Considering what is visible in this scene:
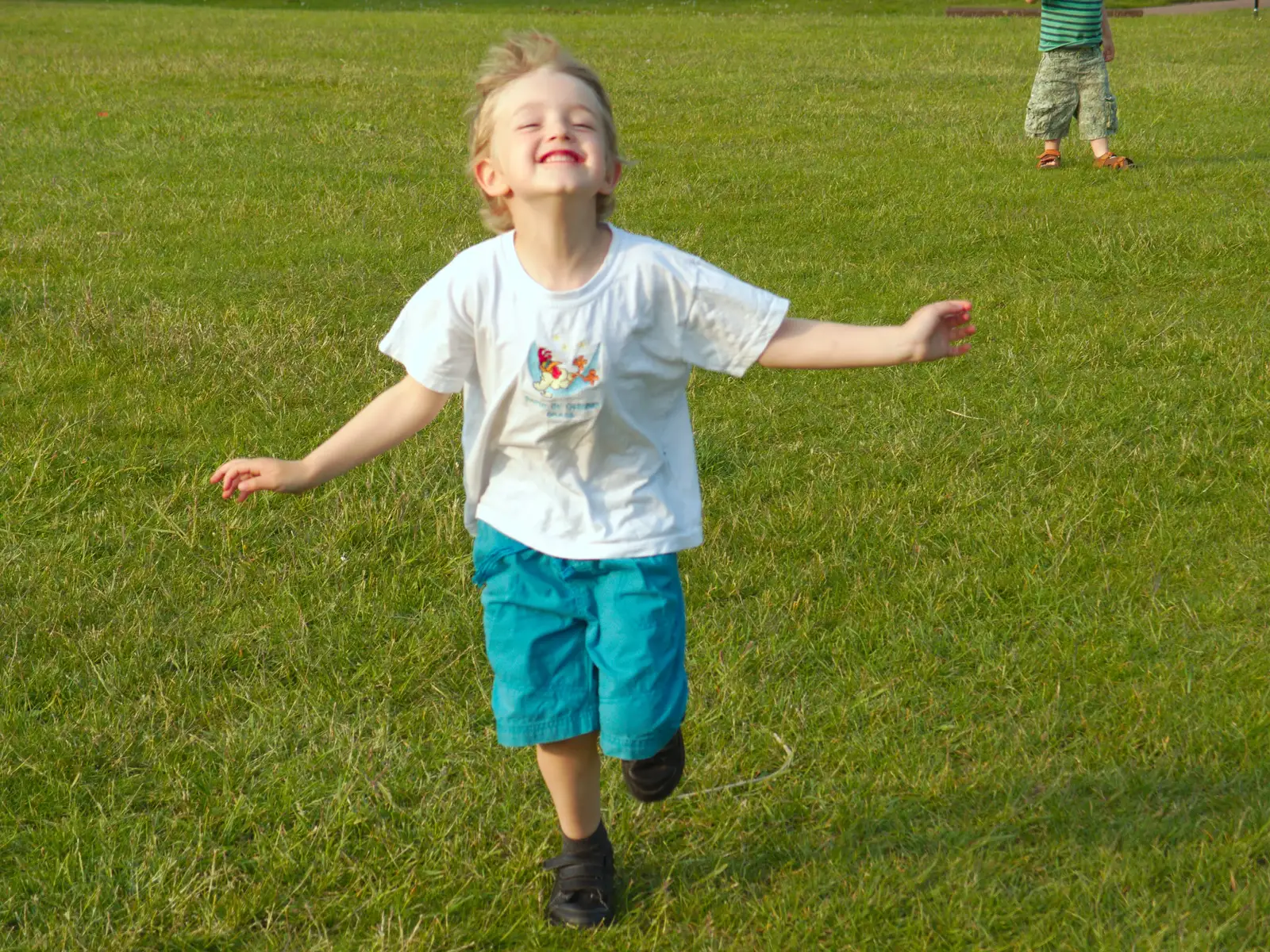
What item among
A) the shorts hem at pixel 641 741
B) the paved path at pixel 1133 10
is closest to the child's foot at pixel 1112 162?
the shorts hem at pixel 641 741

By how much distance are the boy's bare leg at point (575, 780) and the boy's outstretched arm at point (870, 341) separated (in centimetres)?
86

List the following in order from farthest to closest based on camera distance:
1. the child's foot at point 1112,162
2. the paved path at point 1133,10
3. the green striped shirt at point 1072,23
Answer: the paved path at point 1133,10 < the green striped shirt at point 1072,23 < the child's foot at point 1112,162

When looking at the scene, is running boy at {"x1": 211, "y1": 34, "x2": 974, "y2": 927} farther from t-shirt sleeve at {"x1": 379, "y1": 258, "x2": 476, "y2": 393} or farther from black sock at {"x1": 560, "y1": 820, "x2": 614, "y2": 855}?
black sock at {"x1": 560, "y1": 820, "x2": 614, "y2": 855}

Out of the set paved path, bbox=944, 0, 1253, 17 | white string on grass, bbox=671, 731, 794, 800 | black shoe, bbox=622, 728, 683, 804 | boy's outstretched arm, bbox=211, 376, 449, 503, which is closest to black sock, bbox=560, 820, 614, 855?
black shoe, bbox=622, 728, 683, 804

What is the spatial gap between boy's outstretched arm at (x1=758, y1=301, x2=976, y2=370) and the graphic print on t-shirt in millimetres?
336

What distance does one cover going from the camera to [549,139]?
264cm

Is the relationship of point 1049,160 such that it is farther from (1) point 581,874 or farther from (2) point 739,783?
(1) point 581,874

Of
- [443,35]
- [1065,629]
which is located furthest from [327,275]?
[443,35]

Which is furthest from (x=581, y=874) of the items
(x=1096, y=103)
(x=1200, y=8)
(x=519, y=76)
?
(x=1200, y=8)

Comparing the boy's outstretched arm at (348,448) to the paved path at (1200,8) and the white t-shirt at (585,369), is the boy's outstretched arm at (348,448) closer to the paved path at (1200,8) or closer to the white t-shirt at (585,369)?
the white t-shirt at (585,369)

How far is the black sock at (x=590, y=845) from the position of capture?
301cm

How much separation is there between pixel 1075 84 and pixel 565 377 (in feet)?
29.8

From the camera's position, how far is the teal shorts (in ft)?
9.16

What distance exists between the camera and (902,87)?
15562 mm
